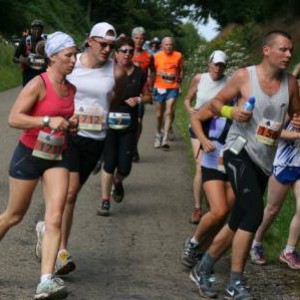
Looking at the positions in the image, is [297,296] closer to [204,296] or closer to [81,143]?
[204,296]

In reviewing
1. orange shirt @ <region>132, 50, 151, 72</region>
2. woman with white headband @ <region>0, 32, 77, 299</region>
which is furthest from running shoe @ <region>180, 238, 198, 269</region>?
orange shirt @ <region>132, 50, 151, 72</region>

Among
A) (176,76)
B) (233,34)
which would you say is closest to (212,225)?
(176,76)

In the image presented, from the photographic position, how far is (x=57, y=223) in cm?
619

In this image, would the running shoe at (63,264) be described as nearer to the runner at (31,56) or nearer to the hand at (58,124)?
the hand at (58,124)

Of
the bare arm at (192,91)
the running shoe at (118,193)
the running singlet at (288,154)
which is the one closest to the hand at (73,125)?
the running singlet at (288,154)

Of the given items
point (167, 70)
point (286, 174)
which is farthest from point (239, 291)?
point (167, 70)

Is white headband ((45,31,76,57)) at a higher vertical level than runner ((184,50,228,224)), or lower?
higher

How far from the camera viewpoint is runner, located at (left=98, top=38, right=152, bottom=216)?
9578 mm

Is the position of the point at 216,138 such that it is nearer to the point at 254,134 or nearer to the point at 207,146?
the point at 207,146

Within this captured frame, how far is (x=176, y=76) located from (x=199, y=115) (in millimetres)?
8182

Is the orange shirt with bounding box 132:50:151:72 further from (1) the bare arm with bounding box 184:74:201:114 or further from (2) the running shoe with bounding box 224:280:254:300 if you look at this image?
(2) the running shoe with bounding box 224:280:254:300

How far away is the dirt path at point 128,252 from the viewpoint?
6.68 metres

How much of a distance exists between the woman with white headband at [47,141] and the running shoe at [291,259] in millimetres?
2266

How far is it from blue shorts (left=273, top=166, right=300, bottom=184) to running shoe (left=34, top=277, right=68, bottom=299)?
2.48 meters
